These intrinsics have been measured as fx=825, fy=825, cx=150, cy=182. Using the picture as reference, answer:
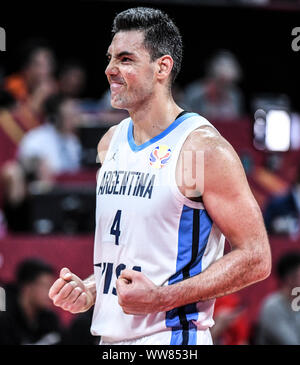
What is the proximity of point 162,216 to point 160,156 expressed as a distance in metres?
0.26

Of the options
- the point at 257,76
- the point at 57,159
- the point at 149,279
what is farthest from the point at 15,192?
the point at 257,76

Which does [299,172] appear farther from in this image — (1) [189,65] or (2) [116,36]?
(2) [116,36]

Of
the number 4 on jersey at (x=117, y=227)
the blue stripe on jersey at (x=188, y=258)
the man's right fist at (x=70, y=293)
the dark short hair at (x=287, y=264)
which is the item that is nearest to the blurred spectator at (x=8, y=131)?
the dark short hair at (x=287, y=264)

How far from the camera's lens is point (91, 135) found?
8.41 m

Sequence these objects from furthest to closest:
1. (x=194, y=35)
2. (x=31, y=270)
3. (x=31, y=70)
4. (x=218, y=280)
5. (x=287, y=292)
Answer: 1. (x=194, y=35)
2. (x=31, y=70)
3. (x=287, y=292)
4. (x=31, y=270)
5. (x=218, y=280)

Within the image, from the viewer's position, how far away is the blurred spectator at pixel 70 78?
413 inches

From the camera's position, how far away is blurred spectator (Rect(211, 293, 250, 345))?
20.8 ft

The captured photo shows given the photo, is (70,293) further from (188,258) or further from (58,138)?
(58,138)

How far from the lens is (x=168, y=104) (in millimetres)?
3523

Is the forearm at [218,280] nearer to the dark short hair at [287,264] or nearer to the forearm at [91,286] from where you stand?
the forearm at [91,286]

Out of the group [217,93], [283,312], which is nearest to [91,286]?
[283,312]

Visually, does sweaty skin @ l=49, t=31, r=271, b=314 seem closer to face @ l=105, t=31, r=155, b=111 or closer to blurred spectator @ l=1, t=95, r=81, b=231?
face @ l=105, t=31, r=155, b=111

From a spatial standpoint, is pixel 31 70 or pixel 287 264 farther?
pixel 31 70
